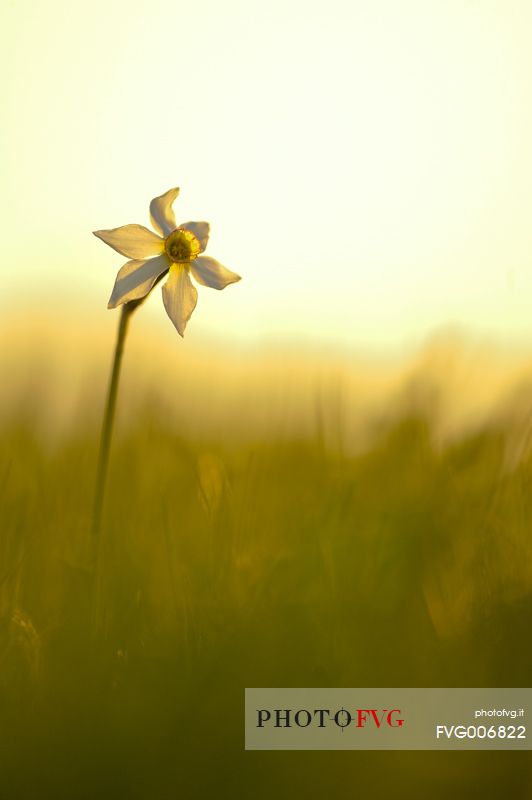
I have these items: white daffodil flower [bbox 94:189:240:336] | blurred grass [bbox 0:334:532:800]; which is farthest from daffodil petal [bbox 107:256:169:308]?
blurred grass [bbox 0:334:532:800]

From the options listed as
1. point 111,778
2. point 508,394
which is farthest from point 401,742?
point 508,394

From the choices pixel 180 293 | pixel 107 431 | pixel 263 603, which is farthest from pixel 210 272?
pixel 263 603

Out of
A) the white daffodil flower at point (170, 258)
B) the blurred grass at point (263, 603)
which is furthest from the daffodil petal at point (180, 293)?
the blurred grass at point (263, 603)

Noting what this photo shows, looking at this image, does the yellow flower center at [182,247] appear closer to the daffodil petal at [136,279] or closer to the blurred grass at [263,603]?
the daffodil petal at [136,279]

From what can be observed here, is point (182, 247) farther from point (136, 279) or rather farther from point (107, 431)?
point (107, 431)

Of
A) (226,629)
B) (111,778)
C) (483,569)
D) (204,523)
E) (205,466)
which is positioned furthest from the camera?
(205,466)

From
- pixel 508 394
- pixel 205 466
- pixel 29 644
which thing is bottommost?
pixel 29 644

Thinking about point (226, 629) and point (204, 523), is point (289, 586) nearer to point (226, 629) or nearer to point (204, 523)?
point (226, 629)
